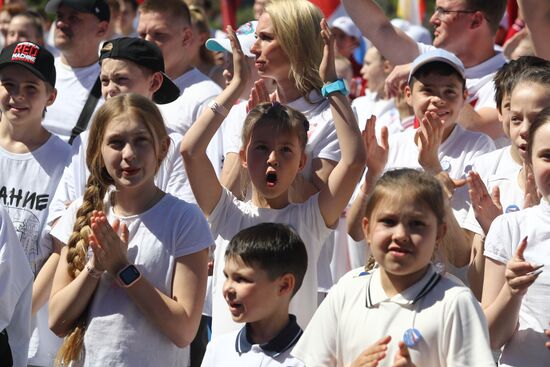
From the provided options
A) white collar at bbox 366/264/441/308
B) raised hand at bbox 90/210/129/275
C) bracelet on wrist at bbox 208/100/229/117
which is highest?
bracelet on wrist at bbox 208/100/229/117

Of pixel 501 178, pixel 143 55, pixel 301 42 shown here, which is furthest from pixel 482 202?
pixel 143 55

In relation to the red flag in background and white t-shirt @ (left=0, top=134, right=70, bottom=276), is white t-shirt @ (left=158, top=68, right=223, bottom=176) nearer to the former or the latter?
white t-shirt @ (left=0, top=134, right=70, bottom=276)

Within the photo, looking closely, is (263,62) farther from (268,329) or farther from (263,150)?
(268,329)

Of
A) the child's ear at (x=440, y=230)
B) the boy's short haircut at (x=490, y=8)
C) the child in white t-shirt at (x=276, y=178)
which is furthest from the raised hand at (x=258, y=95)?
the boy's short haircut at (x=490, y=8)

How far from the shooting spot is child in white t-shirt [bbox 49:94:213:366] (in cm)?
470

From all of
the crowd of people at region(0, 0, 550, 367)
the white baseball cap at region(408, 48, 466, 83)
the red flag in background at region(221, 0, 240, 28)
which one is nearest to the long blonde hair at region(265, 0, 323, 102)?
the crowd of people at region(0, 0, 550, 367)

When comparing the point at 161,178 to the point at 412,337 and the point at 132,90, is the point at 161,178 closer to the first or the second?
the point at 132,90

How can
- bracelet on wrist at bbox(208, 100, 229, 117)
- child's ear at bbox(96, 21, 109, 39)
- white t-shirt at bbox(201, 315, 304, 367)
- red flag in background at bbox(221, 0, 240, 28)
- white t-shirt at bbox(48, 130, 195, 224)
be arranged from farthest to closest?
red flag in background at bbox(221, 0, 240, 28) < child's ear at bbox(96, 21, 109, 39) < white t-shirt at bbox(48, 130, 195, 224) < bracelet on wrist at bbox(208, 100, 229, 117) < white t-shirt at bbox(201, 315, 304, 367)

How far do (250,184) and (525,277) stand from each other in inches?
73.5

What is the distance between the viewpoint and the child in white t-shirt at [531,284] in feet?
14.5

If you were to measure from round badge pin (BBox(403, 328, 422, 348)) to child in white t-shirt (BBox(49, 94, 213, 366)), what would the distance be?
115 cm

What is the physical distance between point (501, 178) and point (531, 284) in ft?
3.93

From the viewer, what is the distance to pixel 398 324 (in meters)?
4.03

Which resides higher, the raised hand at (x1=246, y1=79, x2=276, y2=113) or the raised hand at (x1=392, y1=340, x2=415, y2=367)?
the raised hand at (x1=246, y1=79, x2=276, y2=113)
